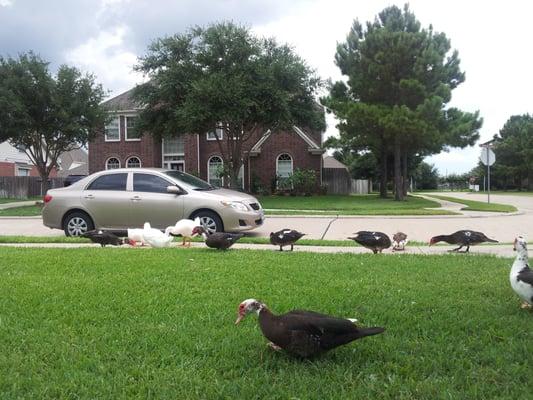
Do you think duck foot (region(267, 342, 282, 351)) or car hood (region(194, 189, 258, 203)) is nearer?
duck foot (region(267, 342, 282, 351))

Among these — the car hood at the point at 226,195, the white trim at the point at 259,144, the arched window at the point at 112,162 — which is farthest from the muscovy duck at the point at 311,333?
the arched window at the point at 112,162

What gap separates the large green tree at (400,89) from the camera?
79.4ft

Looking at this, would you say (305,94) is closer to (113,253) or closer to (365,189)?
(113,253)

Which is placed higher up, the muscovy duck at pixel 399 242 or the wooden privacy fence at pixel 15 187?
the wooden privacy fence at pixel 15 187

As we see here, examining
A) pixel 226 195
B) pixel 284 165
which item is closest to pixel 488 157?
pixel 284 165

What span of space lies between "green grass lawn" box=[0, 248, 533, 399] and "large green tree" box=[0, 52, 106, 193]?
1929 cm

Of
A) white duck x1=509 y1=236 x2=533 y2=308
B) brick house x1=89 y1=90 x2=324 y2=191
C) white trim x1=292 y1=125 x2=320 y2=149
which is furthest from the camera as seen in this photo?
brick house x1=89 y1=90 x2=324 y2=191

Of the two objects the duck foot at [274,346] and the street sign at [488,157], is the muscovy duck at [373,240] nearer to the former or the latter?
the duck foot at [274,346]

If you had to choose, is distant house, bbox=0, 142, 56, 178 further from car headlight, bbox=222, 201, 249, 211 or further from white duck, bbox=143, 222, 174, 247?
white duck, bbox=143, 222, 174, 247

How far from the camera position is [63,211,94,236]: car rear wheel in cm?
1108

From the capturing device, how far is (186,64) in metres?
26.8

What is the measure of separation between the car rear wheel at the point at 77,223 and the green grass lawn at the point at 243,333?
418 cm

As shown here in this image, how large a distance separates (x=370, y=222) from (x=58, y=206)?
882cm

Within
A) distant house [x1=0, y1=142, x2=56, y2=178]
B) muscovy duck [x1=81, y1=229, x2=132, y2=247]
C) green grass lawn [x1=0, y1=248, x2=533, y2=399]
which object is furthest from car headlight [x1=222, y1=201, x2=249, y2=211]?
distant house [x1=0, y1=142, x2=56, y2=178]
